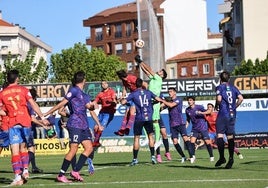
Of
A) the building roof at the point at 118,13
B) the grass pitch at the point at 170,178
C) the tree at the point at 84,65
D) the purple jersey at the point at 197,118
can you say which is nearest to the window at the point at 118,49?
the building roof at the point at 118,13

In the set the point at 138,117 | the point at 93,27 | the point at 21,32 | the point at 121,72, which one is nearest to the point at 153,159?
the point at 138,117

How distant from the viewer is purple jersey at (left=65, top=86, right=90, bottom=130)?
48.9 ft

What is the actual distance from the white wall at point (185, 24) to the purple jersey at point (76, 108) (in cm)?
9909

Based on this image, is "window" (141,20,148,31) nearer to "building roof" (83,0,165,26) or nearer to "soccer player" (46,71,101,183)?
"soccer player" (46,71,101,183)

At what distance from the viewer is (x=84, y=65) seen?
93.7 metres

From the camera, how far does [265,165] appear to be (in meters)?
18.0

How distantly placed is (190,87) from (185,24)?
210ft

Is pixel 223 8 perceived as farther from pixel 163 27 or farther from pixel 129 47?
pixel 129 47

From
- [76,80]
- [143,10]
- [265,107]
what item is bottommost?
[265,107]

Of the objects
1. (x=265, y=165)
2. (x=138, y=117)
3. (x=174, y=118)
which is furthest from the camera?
(x=174, y=118)

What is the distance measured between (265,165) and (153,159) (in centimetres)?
304

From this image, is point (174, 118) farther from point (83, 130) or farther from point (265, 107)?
point (265, 107)

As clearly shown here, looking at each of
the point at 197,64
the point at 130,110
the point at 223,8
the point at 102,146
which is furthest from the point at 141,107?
the point at 223,8

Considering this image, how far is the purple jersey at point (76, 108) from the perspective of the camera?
14891mm
